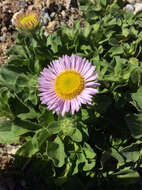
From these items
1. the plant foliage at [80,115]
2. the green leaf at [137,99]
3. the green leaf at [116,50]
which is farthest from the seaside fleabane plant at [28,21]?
the green leaf at [137,99]

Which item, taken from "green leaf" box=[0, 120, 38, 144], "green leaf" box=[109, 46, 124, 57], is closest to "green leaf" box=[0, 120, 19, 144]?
"green leaf" box=[0, 120, 38, 144]

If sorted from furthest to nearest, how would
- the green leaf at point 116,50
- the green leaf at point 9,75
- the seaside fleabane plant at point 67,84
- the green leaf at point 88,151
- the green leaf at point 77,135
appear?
the green leaf at point 116,50 < the green leaf at point 9,75 < the green leaf at point 88,151 < the green leaf at point 77,135 < the seaside fleabane plant at point 67,84

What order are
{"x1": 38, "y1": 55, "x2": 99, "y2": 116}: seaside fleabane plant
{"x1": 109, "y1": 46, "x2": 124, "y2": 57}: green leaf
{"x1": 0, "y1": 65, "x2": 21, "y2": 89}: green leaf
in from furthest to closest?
{"x1": 109, "y1": 46, "x2": 124, "y2": 57}: green leaf < {"x1": 0, "y1": 65, "x2": 21, "y2": 89}: green leaf < {"x1": 38, "y1": 55, "x2": 99, "y2": 116}: seaside fleabane plant

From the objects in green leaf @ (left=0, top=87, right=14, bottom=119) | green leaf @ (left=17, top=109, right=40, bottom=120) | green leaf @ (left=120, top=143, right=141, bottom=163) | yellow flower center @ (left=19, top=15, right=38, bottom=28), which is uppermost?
yellow flower center @ (left=19, top=15, right=38, bottom=28)

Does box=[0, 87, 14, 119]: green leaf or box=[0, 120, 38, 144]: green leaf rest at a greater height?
box=[0, 87, 14, 119]: green leaf

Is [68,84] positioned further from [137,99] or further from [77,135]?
[137,99]

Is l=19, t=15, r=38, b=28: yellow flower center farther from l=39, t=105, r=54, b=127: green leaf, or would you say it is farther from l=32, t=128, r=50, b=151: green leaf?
l=32, t=128, r=50, b=151: green leaf

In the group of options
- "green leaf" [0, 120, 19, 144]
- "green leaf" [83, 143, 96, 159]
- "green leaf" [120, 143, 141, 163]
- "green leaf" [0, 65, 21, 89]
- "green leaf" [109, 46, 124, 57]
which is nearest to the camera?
"green leaf" [83, 143, 96, 159]

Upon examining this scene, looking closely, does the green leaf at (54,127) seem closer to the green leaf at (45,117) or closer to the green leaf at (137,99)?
the green leaf at (45,117)
